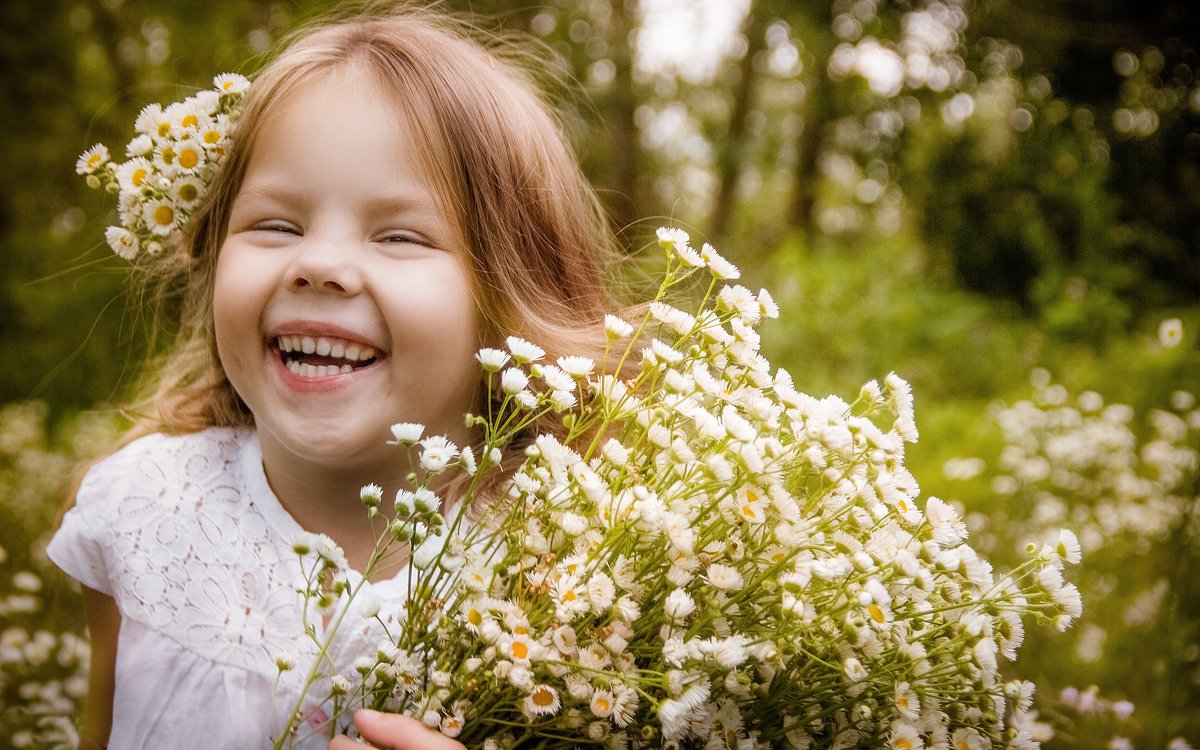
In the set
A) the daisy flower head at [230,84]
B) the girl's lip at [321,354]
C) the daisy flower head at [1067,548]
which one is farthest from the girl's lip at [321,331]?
the daisy flower head at [1067,548]

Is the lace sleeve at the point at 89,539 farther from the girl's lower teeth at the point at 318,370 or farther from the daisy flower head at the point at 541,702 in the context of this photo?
the daisy flower head at the point at 541,702

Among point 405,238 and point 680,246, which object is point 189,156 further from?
point 680,246

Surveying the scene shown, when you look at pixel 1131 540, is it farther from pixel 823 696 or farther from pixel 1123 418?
pixel 823 696

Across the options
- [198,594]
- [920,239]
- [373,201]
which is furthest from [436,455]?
[920,239]

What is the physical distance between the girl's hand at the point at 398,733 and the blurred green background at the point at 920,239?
0.96 m

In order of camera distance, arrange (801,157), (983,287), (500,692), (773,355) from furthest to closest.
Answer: (801,157) → (983,287) → (773,355) → (500,692)

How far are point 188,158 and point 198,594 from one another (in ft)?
2.31

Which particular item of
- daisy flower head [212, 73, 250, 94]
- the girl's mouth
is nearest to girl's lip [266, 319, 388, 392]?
the girl's mouth

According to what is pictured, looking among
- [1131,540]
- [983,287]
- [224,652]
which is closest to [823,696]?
[224,652]

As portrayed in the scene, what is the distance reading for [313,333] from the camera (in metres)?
1.25

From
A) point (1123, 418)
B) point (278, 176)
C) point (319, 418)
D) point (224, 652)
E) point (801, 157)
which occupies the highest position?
point (801, 157)

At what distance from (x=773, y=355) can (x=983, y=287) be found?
3926 millimetres

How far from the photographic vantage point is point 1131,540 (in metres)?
3.00

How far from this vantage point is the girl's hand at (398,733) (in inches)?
36.9
